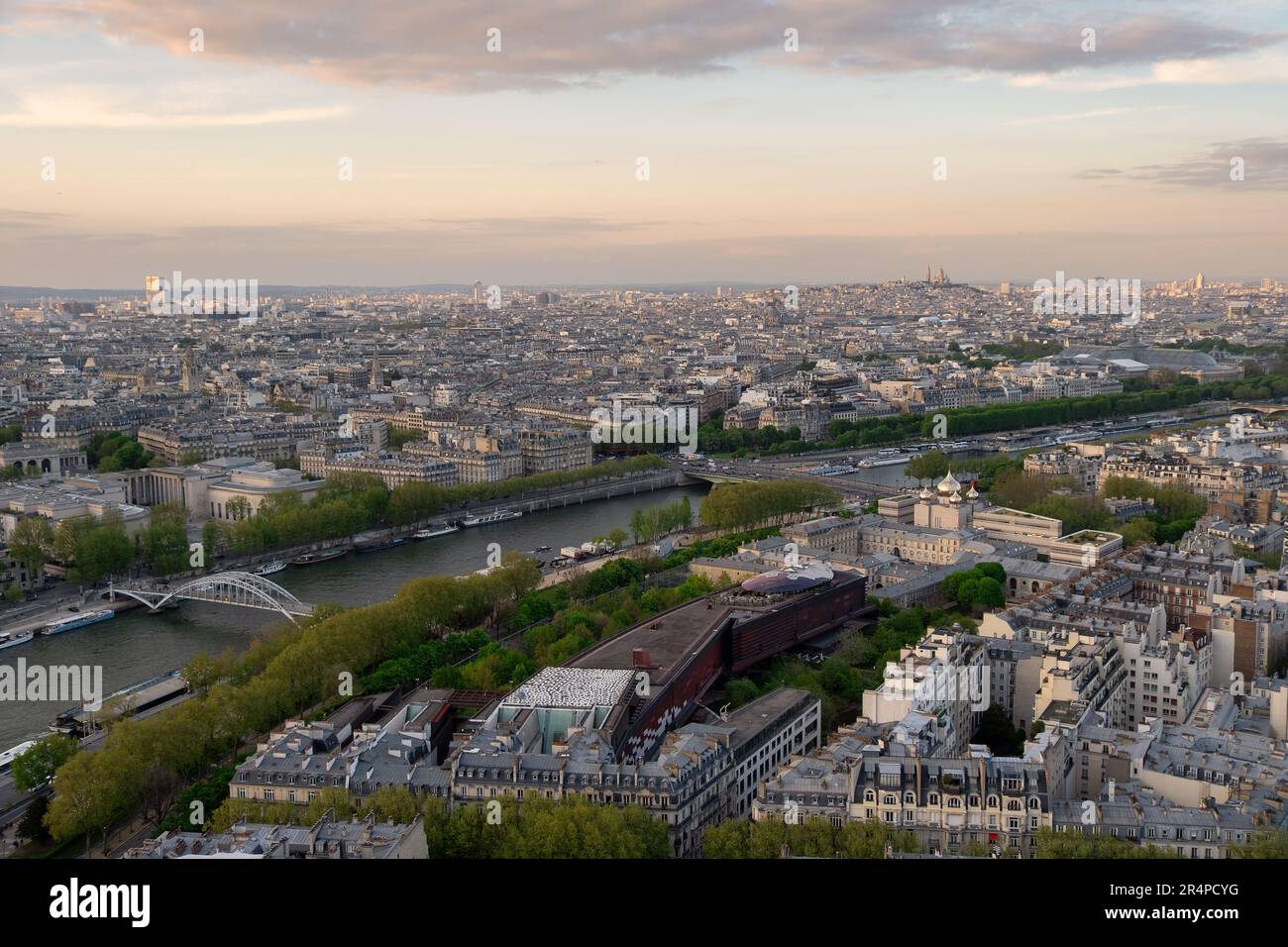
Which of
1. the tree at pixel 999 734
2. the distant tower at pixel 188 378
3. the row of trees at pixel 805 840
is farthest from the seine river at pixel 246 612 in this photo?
the distant tower at pixel 188 378

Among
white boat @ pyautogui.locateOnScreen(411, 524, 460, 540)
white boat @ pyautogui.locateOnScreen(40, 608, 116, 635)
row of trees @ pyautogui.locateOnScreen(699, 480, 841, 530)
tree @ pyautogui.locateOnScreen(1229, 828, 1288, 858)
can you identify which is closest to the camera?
tree @ pyautogui.locateOnScreen(1229, 828, 1288, 858)

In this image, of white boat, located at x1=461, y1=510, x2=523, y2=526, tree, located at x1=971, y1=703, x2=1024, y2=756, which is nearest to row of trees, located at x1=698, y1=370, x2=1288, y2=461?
white boat, located at x1=461, y1=510, x2=523, y2=526

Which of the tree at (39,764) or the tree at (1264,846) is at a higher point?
the tree at (1264,846)

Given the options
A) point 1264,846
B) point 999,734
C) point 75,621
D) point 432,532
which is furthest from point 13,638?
point 1264,846

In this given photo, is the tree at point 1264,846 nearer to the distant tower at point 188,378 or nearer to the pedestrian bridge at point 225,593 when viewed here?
the pedestrian bridge at point 225,593

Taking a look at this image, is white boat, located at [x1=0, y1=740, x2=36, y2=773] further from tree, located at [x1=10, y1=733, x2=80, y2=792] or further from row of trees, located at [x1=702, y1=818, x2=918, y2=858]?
row of trees, located at [x1=702, y1=818, x2=918, y2=858]

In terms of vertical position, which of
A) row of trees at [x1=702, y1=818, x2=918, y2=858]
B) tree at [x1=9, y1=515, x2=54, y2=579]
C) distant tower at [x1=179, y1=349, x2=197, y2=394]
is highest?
distant tower at [x1=179, y1=349, x2=197, y2=394]
